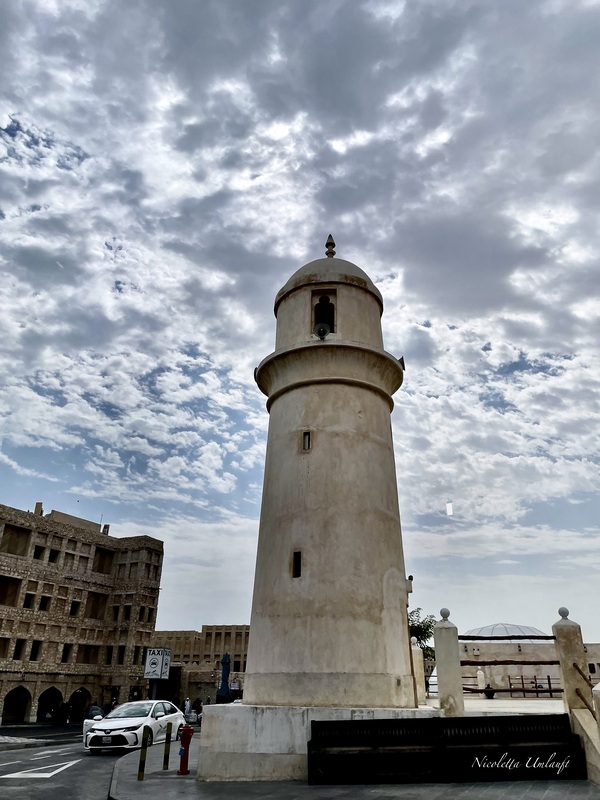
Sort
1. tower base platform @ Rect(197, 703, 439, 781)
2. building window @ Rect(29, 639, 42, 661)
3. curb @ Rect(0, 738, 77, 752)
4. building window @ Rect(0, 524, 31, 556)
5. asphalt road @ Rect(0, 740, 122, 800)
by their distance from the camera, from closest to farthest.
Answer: asphalt road @ Rect(0, 740, 122, 800), tower base platform @ Rect(197, 703, 439, 781), curb @ Rect(0, 738, 77, 752), building window @ Rect(29, 639, 42, 661), building window @ Rect(0, 524, 31, 556)

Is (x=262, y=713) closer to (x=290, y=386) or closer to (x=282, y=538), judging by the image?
(x=282, y=538)

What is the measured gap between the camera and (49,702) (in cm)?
3659

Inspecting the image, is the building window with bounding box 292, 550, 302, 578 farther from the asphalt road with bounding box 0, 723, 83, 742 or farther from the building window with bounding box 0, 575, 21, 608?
the building window with bounding box 0, 575, 21, 608

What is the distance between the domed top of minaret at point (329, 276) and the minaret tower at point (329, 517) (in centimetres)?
4

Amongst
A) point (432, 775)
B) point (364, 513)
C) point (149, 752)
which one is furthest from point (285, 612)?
point (149, 752)

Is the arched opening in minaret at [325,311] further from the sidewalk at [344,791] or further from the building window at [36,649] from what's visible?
the building window at [36,649]

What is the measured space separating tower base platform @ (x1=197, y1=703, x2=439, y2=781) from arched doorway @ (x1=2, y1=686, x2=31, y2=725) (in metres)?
29.4

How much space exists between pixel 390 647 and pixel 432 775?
2.49m

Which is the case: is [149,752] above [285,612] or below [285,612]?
below

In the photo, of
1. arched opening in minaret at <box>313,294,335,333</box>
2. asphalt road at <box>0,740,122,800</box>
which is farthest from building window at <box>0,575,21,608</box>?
arched opening in minaret at <box>313,294,335,333</box>

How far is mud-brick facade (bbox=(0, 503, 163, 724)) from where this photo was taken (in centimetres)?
3447

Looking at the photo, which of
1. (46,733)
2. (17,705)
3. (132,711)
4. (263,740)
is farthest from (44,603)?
(263,740)

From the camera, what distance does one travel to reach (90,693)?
3834 centimetres

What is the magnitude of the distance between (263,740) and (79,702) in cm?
3452
